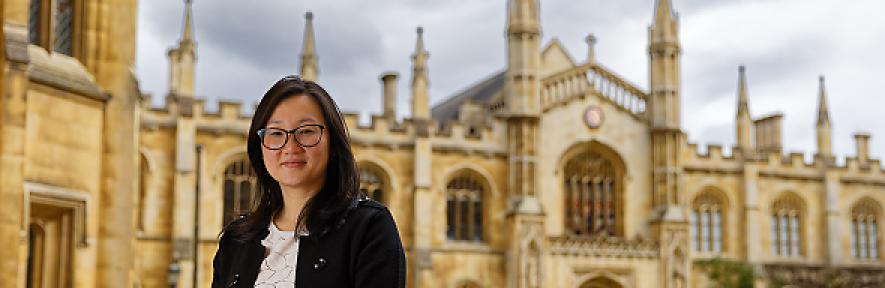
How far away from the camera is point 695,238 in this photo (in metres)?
36.6

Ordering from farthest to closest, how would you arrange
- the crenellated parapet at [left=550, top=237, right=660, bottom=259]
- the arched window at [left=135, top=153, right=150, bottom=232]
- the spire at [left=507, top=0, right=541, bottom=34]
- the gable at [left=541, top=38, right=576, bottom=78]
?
the gable at [left=541, top=38, right=576, bottom=78] → the spire at [left=507, top=0, right=541, bottom=34] → the crenellated parapet at [left=550, top=237, right=660, bottom=259] → the arched window at [left=135, top=153, right=150, bottom=232]

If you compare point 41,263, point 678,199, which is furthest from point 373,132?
point 41,263

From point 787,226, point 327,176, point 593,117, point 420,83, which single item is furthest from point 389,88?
point 327,176

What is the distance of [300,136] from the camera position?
2635 millimetres

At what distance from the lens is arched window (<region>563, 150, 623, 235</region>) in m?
35.0

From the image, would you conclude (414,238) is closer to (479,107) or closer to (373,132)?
(373,132)

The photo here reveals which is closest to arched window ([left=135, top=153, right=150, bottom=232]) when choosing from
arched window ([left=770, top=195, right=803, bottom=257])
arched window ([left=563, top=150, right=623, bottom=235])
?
arched window ([left=563, top=150, right=623, bottom=235])

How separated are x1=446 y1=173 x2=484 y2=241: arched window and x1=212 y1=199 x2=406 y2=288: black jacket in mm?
31359

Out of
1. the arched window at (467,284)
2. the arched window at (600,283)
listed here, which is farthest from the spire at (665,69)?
the arched window at (467,284)

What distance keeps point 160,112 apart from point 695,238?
16.6 metres

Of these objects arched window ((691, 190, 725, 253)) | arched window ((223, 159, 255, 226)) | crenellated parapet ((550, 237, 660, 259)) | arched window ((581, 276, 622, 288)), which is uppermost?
arched window ((223, 159, 255, 226))

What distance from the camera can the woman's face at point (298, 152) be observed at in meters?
2.63

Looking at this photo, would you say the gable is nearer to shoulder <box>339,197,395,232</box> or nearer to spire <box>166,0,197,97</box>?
spire <box>166,0,197,97</box>

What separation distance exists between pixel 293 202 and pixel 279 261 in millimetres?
145
